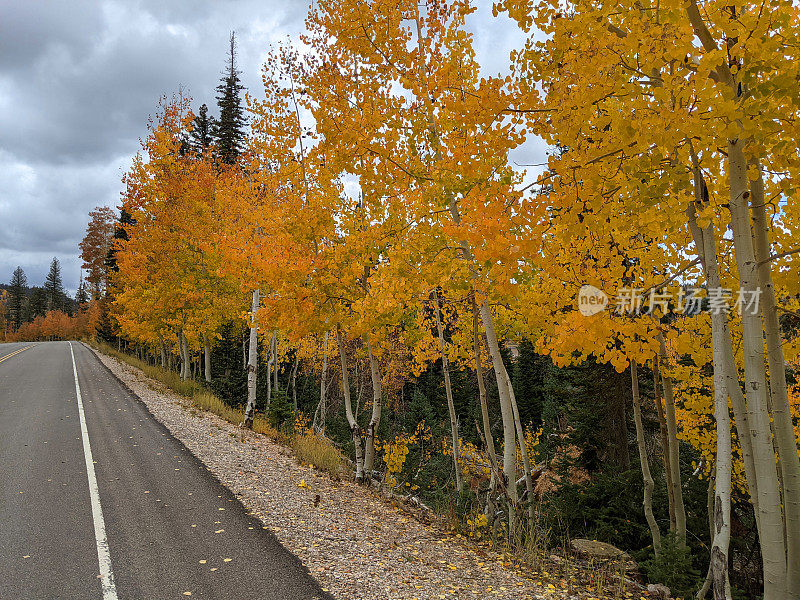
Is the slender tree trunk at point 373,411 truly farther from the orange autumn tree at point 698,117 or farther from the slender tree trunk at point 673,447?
the orange autumn tree at point 698,117

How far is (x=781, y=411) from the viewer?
354 cm

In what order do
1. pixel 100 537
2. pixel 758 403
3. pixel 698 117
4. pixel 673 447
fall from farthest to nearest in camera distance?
pixel 673 447, pixel 100 537, pixel 758 403, pixel 698 117

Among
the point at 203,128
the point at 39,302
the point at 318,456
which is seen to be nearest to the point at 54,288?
the point at 39,302

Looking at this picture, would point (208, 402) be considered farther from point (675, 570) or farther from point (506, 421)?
point (675, 570)

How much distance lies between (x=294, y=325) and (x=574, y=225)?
6.36m

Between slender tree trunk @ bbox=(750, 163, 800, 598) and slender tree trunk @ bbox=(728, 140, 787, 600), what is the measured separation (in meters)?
0.12

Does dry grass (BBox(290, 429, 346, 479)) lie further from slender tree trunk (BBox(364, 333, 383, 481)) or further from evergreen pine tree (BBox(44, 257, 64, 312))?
evergreen pine tree (BBox(44, 257, 64, 312))

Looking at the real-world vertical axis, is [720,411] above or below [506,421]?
above

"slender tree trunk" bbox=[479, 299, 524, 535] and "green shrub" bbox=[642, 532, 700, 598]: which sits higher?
"slender tree trunk" bbox=[479, 299, 524, 535]

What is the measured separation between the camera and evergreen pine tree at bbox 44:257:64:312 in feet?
257

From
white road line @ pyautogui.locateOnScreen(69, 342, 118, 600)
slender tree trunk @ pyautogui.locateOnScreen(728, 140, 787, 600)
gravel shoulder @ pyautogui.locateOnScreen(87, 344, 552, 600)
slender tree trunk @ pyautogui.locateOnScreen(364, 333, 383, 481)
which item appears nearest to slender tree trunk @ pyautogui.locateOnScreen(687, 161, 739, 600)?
slender tree trunk @ pyautogui.locateOnScreen(728, 140, 787, 600)

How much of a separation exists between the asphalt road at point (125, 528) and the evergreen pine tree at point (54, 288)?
87.1 m

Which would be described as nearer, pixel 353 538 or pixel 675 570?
pixel 353 538

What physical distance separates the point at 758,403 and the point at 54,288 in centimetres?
10054
